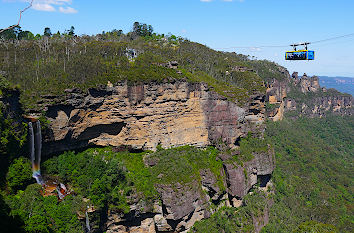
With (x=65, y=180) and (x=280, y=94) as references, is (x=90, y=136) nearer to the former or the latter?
(x=65, y=180)

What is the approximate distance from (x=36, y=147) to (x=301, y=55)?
3022cm

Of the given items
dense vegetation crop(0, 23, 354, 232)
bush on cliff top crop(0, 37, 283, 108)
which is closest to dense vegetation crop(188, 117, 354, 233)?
dense vegetation crop(0, 23, 354, 232)

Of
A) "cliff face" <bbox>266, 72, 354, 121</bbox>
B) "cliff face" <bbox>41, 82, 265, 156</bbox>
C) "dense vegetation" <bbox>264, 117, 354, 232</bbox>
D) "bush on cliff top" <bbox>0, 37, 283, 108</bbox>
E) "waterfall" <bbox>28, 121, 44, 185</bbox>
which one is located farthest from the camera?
"cliff face" <bbox>266, 72, 354, 121</bbox>

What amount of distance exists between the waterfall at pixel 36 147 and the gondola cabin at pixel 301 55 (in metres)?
27.9

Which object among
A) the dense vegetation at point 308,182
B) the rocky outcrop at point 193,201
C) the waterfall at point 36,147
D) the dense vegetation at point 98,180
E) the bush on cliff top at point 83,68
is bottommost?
the dense vegetation at point 308,182

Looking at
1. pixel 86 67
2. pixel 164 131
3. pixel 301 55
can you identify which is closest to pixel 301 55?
pixel 301 55

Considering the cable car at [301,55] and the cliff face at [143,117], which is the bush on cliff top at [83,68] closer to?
the cliff face at [143,117]

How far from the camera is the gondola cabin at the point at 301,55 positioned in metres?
31.6

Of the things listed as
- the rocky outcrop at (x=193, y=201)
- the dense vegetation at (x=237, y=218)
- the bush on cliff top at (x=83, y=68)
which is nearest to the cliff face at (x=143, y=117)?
the bush on cliff top at (x=83, y=68)

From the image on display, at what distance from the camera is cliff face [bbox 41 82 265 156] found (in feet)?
109

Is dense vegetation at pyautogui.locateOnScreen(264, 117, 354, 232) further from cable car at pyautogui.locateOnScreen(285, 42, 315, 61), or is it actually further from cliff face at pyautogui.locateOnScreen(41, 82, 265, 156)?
cable car at pyautogui.locateOnScreen(285, 42, 315, 61)

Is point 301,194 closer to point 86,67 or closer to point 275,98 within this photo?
point 275,98

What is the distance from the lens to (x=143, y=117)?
37219 millimetres

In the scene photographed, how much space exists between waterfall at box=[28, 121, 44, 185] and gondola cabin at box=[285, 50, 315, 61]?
91.4 feet
